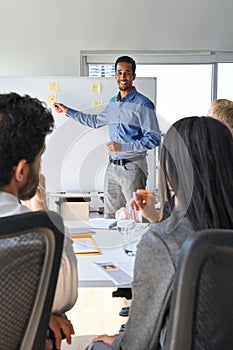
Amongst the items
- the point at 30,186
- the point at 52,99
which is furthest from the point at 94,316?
the point at 52,99

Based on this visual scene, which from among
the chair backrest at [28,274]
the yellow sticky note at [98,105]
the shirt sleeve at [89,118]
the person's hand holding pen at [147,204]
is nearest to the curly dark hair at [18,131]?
the chair backrest at [28,274]

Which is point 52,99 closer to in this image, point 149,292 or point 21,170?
point 21,170

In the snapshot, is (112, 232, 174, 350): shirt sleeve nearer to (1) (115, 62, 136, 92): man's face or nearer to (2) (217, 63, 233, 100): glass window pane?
(1) (115, 62, 136, 92): man's face

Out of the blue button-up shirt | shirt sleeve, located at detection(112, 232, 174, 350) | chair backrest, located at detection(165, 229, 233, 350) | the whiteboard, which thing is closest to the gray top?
shirt sleeve, located at detection(112, 232, 174, 350)

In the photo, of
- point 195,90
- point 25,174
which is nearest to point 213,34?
point 195,90

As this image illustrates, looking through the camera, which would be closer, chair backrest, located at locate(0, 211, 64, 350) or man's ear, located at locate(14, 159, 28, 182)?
chair backrest, located at locate(0, 211, 64, 350)

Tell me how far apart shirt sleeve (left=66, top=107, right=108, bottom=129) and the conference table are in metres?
1.88

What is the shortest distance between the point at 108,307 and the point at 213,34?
3.28 metres

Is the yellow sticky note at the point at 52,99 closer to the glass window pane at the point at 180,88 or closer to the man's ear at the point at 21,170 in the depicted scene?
the glass window pane at the point at 180,88

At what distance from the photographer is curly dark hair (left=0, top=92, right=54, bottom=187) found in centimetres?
102

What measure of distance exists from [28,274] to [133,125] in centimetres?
272

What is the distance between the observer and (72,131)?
4.19 metres

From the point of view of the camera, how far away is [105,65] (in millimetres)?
4840

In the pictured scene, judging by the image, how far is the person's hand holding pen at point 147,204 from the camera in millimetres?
1749
